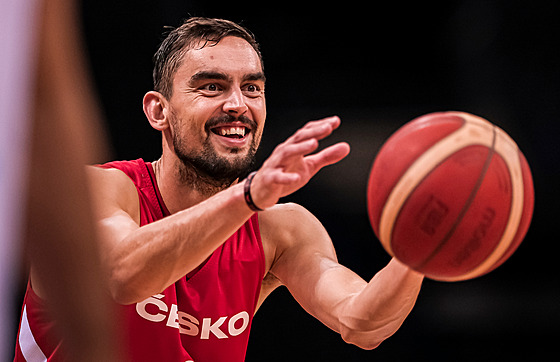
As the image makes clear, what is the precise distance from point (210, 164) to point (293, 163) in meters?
0.92

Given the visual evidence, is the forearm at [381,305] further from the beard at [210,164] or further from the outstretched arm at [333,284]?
the beard at [210,164]

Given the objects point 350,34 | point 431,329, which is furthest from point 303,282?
point 350,34

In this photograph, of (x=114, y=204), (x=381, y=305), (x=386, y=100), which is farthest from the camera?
(x=386, y=100)

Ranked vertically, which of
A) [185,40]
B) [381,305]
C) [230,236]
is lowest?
[381,305]

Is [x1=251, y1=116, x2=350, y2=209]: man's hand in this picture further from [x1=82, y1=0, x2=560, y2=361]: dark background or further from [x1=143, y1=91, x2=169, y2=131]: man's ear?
[x1=82, y1=0, x2=560, y2=361]: dark background

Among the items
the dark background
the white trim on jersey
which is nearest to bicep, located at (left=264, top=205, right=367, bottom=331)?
the white trim on jersey

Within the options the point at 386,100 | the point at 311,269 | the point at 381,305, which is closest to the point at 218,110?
the point at 311,269

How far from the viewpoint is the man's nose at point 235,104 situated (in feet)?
9.13

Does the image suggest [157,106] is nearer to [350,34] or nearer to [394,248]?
[394,248]

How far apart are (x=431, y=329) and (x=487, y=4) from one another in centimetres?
276

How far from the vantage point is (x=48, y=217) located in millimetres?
973

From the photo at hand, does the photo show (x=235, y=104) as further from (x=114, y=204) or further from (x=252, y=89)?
(x=114, y=204)

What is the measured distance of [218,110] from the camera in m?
2.81

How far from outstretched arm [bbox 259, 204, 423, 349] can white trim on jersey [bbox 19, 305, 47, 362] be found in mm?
1062
